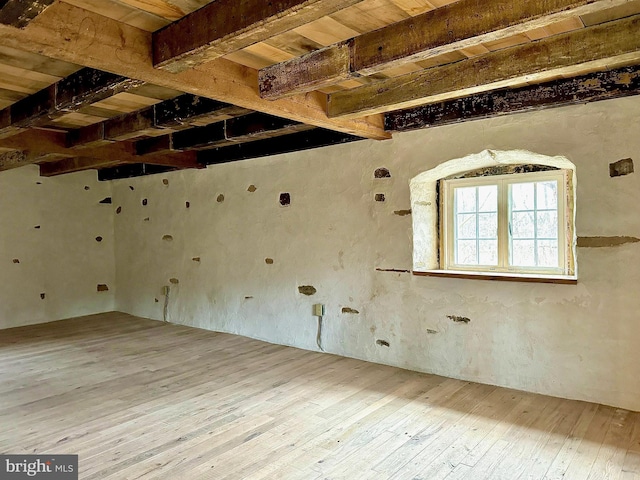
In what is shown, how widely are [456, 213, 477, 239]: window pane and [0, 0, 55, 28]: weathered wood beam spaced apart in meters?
3.11

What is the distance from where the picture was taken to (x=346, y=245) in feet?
13.0

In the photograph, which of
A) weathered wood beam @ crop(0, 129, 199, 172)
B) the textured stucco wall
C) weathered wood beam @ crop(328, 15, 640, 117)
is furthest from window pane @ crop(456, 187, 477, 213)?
the textured stucco wall

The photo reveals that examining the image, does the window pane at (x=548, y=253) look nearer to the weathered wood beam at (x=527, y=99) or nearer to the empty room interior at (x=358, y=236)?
the empty room interior at (x=358, y=236)

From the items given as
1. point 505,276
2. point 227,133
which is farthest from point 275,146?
point 505,276

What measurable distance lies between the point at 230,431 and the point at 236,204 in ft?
9.26

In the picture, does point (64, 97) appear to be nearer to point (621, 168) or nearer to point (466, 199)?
point (466, 199)

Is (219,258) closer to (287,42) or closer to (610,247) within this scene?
(287,42)

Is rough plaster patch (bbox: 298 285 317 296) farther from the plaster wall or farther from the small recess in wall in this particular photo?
the small recess in wall

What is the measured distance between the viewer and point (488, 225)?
11.6ft

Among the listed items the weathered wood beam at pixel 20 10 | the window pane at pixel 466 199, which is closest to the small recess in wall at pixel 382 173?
the window pane at pixel 466 199

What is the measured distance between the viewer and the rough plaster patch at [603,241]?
8.88 feet

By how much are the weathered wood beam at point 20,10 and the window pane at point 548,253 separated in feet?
10.7

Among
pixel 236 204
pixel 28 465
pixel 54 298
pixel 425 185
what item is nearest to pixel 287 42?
pixel 425 185

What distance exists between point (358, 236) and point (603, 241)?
71.5 inches
